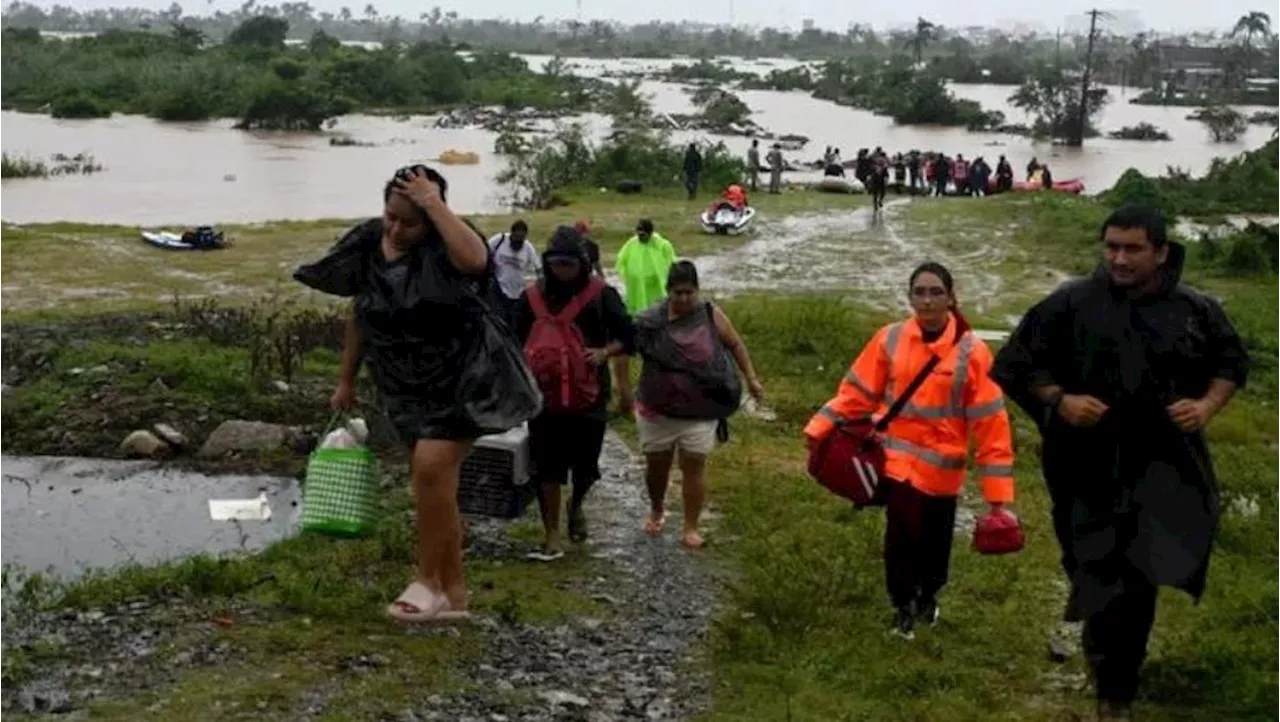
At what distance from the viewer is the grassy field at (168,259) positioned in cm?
1557

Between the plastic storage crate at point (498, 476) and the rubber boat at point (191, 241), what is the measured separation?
1426 cm

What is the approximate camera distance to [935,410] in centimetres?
518

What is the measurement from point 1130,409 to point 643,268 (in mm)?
6777

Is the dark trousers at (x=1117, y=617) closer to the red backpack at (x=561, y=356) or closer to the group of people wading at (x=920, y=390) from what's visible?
the group of people wading at (x=920, y=390)

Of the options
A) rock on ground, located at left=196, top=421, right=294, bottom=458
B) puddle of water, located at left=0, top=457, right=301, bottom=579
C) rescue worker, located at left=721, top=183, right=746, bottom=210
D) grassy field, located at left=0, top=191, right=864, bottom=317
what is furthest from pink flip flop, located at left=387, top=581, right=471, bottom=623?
rescue worker, located at left=721, top=183, right=746, bottom=210

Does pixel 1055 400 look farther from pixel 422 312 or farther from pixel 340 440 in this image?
pixel 340 440

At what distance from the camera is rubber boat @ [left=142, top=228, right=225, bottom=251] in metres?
19.6

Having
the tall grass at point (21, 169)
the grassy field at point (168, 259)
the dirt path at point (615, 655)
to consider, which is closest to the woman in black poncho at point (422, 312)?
the dirt path at point (615, 655)

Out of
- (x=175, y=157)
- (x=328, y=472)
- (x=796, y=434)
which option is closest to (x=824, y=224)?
(x=796, y=434)

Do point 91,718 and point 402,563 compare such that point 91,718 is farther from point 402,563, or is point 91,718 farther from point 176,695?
point 402,563

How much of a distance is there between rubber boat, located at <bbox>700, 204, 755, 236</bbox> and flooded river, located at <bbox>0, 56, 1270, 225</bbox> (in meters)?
8.24

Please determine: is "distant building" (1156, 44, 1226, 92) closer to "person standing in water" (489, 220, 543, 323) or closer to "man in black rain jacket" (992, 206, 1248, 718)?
"person standing in water" (489, 220, 543, 323)

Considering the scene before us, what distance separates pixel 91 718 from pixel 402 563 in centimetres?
195

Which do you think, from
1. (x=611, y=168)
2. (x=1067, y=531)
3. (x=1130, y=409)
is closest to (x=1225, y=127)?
(x=611, y=168)
